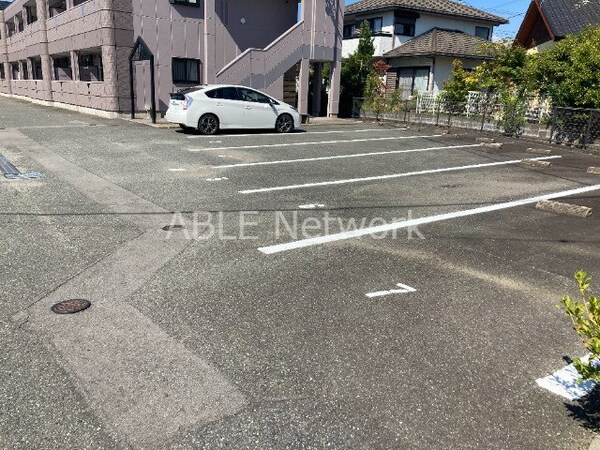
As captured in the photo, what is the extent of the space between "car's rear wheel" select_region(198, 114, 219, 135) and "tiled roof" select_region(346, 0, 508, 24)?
21.3 meters

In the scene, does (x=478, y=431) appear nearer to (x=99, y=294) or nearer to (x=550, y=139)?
(x=99, y=294)

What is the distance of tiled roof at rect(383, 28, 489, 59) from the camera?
2988 cm

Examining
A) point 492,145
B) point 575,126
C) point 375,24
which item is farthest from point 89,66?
point 575,126

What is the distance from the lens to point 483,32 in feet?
121

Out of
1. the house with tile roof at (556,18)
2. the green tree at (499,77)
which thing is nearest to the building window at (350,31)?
the house with tile roof at (556,18)

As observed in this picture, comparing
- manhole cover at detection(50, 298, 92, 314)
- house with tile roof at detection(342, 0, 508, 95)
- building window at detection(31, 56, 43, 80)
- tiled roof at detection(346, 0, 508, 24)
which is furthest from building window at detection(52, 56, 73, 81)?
manhole cover at detection(50, 298, 92, 314)

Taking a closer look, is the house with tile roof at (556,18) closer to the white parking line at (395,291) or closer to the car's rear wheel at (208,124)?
the car's rear wheel at (208,124)

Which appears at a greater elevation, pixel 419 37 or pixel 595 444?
pixel 419 37

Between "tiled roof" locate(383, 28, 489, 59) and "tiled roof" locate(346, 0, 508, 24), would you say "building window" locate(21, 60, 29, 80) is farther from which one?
"tiled roof" locate(383, 28, 489, 59)

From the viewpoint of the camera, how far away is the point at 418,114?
2178 centimetres

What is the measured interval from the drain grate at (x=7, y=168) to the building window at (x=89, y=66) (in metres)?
14.8

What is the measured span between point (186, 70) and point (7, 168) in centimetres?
1241

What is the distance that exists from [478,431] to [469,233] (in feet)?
12.7

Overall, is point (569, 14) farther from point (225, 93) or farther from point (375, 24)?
point (225, 93)
